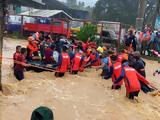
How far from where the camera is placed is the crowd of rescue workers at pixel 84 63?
38.5ft

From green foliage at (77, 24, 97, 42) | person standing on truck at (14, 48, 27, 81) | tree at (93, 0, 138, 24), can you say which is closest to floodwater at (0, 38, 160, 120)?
person standing on truck at (14, 48, 27, 81)

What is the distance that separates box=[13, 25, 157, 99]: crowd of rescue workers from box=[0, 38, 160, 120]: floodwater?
272 mm

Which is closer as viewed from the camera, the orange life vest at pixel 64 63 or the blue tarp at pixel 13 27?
the orange life vest at pixel 64 63

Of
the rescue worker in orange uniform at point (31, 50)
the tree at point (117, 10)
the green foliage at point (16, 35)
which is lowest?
the green foliage at point (16, 35)

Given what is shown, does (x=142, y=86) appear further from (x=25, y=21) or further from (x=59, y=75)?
(x=25, y=21)

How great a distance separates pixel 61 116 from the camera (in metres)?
10.1

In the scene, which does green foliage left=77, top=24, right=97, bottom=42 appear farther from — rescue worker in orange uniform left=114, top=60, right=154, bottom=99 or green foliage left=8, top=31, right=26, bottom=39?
rescue worker in orange uniform left=114, top=60, right=154, bottom=99

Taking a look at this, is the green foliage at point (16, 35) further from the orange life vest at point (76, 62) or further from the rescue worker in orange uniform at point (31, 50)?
the orange life vest at point (76, 62)

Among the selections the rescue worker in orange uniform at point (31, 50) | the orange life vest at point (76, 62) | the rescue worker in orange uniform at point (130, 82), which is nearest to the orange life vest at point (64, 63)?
the orange life vest at point (76, 62)

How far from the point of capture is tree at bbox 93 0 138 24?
166ft

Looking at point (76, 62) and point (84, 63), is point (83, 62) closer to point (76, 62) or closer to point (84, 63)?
point (84, 63)

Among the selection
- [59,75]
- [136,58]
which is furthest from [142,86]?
[59,75]

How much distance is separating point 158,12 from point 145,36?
5.93 metres

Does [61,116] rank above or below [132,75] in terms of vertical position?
below
